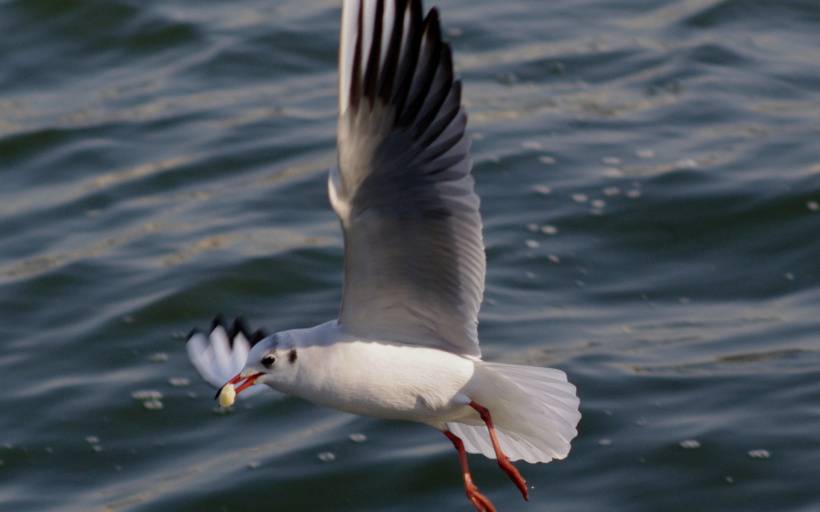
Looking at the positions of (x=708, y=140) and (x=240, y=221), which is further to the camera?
(x=708, y=140)

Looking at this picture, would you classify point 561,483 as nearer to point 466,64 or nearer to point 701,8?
point 466,64

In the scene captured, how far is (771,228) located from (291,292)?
8.94 ft

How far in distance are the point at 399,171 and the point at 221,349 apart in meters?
1.36

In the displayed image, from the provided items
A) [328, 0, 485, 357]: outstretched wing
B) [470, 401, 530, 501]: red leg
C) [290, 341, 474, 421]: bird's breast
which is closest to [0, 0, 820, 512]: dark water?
[470, 401, 530, 501]: red leg

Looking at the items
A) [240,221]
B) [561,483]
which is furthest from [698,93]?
[561,483]

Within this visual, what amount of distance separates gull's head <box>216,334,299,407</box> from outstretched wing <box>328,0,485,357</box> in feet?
0.71

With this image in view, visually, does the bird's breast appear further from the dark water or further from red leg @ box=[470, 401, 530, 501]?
the dark water

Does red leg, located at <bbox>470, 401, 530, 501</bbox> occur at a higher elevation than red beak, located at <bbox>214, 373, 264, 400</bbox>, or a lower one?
lower

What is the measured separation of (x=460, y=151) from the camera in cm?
483

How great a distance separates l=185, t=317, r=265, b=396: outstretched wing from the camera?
5.71 metres

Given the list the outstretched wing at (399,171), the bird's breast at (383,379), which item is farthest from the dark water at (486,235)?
the outstretched wing at (399,171)

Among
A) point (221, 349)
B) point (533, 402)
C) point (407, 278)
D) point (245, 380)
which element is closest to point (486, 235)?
point (221, 349)

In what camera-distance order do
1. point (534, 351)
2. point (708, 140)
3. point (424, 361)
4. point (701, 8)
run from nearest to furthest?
point (424, 361), point (534, 351), point (708, 140), point (701, 8)

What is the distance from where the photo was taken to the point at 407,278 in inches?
199
